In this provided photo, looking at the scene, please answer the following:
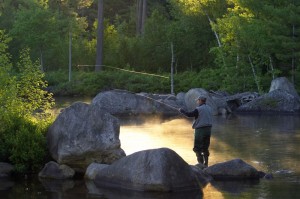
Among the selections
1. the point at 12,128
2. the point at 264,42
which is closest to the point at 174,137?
Answer: the point at 12,128

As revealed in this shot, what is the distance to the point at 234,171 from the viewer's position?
17.6 m

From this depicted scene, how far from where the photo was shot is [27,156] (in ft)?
60.4

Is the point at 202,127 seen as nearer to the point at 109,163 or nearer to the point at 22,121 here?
the point at 109,163

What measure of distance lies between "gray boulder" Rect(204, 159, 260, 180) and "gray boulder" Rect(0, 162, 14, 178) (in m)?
5.11

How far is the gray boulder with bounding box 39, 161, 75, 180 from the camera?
18.1 metres

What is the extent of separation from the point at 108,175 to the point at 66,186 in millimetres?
1067

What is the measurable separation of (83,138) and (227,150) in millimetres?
5812

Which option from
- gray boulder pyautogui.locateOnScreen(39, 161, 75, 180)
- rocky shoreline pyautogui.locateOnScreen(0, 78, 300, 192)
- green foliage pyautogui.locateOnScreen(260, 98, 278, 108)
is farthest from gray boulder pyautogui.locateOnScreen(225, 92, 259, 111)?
gray boulder pyautogui.locateOnScreen(39, 161, 75, 180)

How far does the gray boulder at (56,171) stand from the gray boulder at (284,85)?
77.5ft

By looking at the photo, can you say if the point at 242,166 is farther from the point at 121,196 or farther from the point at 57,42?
the point at 57,42

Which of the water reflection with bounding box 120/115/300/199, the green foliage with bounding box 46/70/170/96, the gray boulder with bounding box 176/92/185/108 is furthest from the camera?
the green foliage with bounding box 46/70/170/96

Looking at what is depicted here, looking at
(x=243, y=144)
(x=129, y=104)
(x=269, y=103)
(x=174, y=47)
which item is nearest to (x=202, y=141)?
(x=243, y=144)

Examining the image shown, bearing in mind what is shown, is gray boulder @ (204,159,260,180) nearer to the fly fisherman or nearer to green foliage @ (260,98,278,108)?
the fly fisherman

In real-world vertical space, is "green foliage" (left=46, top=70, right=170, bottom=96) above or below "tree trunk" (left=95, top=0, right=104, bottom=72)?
below
